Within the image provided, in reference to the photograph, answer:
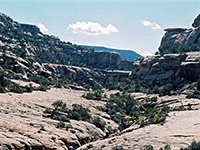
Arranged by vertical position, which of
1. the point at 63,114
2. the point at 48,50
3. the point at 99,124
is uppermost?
the point at 48,50

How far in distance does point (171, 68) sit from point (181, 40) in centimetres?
2616

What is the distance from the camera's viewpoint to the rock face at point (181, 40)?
7062 centimetres

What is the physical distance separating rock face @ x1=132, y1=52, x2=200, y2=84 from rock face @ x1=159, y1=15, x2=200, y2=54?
826cm

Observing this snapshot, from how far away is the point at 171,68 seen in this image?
60.4m

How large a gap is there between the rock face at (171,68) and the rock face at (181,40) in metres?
8.26

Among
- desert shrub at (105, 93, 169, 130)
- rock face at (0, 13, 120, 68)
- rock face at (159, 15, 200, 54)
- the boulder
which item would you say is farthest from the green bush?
the boulder

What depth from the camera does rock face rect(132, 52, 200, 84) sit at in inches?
2191

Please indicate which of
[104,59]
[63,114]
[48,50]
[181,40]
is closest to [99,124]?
[63,114]

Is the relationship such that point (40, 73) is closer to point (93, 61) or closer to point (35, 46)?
point (35, 46)

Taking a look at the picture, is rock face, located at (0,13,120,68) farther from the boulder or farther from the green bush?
the green bush

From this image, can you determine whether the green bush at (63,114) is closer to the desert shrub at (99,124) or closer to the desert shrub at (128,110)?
the desert shrub at (99,124)

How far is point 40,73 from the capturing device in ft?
230

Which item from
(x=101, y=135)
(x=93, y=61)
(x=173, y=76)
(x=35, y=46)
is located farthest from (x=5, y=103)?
(x=93, y=61)

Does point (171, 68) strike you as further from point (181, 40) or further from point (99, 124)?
point (99, 124)
